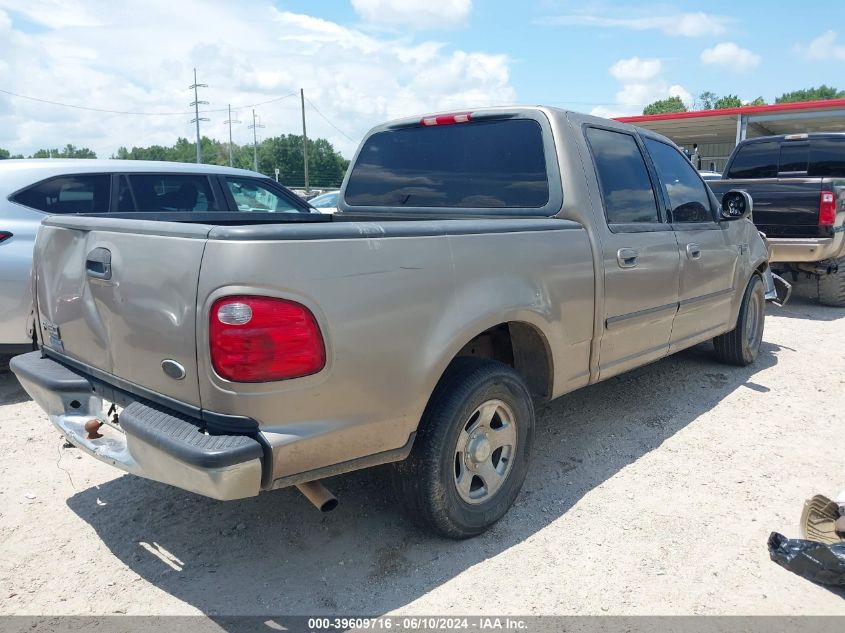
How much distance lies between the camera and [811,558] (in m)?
2.78

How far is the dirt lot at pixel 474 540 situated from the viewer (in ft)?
8.76

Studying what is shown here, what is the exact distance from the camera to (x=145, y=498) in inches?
136

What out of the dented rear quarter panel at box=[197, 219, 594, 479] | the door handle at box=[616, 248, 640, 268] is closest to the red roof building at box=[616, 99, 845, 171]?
the door handle at box=[616, 248, 640, 268]

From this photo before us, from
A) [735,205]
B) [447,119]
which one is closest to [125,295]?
[447,119]

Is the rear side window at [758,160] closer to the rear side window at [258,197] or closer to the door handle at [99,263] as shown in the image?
the rear side window at [258,197]

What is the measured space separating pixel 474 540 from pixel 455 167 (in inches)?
82.6

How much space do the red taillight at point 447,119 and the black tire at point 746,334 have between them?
296 cm

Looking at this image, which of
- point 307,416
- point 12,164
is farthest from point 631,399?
point 12,164

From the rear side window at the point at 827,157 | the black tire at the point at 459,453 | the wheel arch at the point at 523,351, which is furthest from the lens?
the rear side window at the point at 827,157

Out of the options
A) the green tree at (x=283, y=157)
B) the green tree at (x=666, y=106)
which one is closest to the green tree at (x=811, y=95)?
the green tree at (x=666, y=106)

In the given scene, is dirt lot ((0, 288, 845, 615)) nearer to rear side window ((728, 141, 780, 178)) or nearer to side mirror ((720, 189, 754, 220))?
side mirror ((720, 189, 754, 220))

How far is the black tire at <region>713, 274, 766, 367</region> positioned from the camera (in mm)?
5598

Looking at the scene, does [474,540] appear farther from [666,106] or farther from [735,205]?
[666,106]

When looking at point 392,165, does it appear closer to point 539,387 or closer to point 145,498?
point 539,387
